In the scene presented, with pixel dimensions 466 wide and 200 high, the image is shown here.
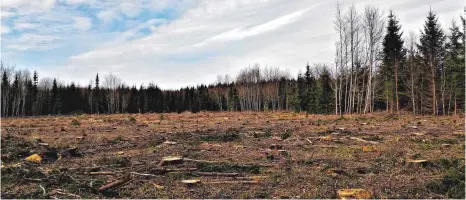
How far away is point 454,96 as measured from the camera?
3556cm

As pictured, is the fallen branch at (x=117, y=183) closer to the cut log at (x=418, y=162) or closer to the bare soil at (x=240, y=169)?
the bare soil at (x=240, y=169)

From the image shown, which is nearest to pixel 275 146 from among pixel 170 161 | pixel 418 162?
pixel 170 161

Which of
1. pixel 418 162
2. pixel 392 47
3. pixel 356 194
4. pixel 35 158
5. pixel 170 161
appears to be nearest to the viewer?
pixel 356 194

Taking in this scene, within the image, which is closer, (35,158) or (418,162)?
(418,162)

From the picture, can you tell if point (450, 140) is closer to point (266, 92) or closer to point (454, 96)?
point (454, 96)

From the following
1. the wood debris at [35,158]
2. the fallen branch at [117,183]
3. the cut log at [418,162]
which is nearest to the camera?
the fallen branch at [117,183]

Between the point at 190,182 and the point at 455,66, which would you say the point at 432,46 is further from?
the point at 190,182

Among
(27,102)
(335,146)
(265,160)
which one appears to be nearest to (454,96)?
(335,146)

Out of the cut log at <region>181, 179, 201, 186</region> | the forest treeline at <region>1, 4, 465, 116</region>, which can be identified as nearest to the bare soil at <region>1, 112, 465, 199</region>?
the cut log at <region>181, 179, 201, 186</region>

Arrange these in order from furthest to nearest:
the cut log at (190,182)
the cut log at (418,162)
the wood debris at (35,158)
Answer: the wood debris at (35,158), the cut log at (418,162), the cut log at (190,182)

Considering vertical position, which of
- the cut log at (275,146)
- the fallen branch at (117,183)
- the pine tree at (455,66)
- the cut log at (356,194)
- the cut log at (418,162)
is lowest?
the cut log at (356,194)

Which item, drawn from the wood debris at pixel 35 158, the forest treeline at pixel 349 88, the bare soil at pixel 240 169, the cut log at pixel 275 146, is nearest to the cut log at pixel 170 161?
the bare soil at pixel 240 169

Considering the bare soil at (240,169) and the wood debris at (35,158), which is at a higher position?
the wood debris at (35,158)

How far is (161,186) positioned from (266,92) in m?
72.5
